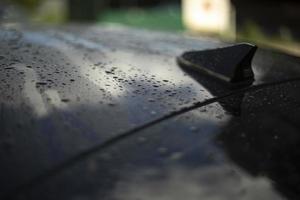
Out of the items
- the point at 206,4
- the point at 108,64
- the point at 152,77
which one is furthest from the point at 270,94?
the point at 206,4

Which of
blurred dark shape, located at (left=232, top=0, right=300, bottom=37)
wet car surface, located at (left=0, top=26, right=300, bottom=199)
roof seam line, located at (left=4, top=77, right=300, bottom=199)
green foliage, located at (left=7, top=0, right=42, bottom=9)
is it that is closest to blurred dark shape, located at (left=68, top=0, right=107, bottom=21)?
blurred dark shape, located at (left=232, top=0, right=300, bottom=37)

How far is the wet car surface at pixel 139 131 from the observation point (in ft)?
3.60

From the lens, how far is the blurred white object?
962 centimetres

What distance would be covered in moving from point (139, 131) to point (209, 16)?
8.67 meters

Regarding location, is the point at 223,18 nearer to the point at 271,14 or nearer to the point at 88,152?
the point at 271,14

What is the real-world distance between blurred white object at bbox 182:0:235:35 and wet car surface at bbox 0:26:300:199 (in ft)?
26.1

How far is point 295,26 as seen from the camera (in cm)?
1017

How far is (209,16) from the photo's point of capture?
31.8 ft

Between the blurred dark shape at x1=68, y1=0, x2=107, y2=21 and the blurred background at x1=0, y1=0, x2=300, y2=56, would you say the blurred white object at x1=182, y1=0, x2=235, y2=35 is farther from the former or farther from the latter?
the blurred dark shape at x1=68, y1=0, x2=107, y2=21

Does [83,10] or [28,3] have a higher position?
[83,10]

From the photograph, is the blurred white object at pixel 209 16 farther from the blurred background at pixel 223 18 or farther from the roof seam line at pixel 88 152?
the roof seam line at pixel 88 152

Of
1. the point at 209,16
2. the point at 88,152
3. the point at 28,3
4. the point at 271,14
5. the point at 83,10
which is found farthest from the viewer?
the point at 28,3

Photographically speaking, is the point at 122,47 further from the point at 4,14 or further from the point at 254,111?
the point at 4,14

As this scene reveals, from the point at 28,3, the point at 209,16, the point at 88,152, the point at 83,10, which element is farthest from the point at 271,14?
the point at 88,152
